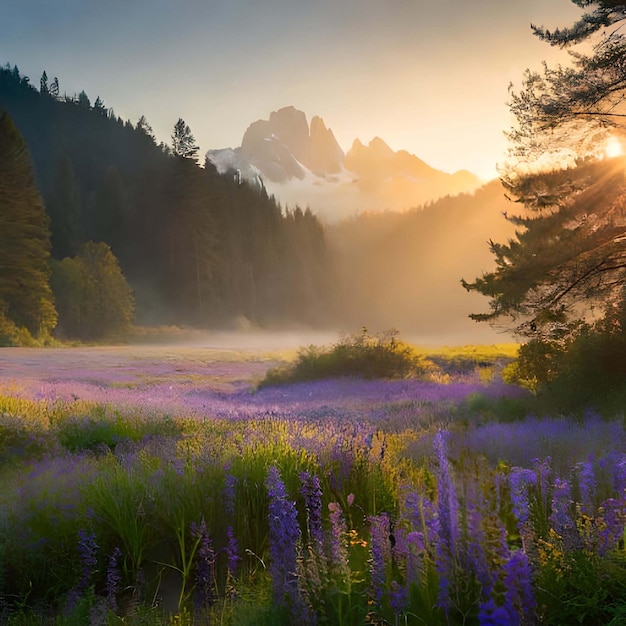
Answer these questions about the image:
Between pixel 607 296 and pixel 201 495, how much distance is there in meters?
11.7

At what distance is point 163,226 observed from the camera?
205ft

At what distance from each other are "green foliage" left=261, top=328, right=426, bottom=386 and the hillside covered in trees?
25798mm

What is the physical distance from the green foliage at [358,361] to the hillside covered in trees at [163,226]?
25.8m

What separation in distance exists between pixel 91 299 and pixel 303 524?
133ft

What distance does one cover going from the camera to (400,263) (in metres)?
107

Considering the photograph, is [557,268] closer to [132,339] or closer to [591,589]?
[591,589]

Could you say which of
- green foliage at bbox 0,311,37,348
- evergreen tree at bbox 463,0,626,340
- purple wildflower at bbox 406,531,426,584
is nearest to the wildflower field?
purple wildflower at bbox 406,531,426,584

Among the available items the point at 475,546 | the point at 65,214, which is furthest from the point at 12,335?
the point at 65,214

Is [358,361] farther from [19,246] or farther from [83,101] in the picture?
[83,101]

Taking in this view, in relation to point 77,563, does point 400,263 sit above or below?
above

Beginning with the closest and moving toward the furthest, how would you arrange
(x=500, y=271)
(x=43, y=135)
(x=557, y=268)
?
(x=557, y=268) → (x=500, y=271) → (x=43, y=135)

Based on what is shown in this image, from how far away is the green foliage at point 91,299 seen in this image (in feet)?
136

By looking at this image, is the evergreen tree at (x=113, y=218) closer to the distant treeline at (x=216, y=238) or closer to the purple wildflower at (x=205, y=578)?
the distant treeline at (x=216, y=238)

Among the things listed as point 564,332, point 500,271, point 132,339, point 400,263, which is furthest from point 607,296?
point 400,263
